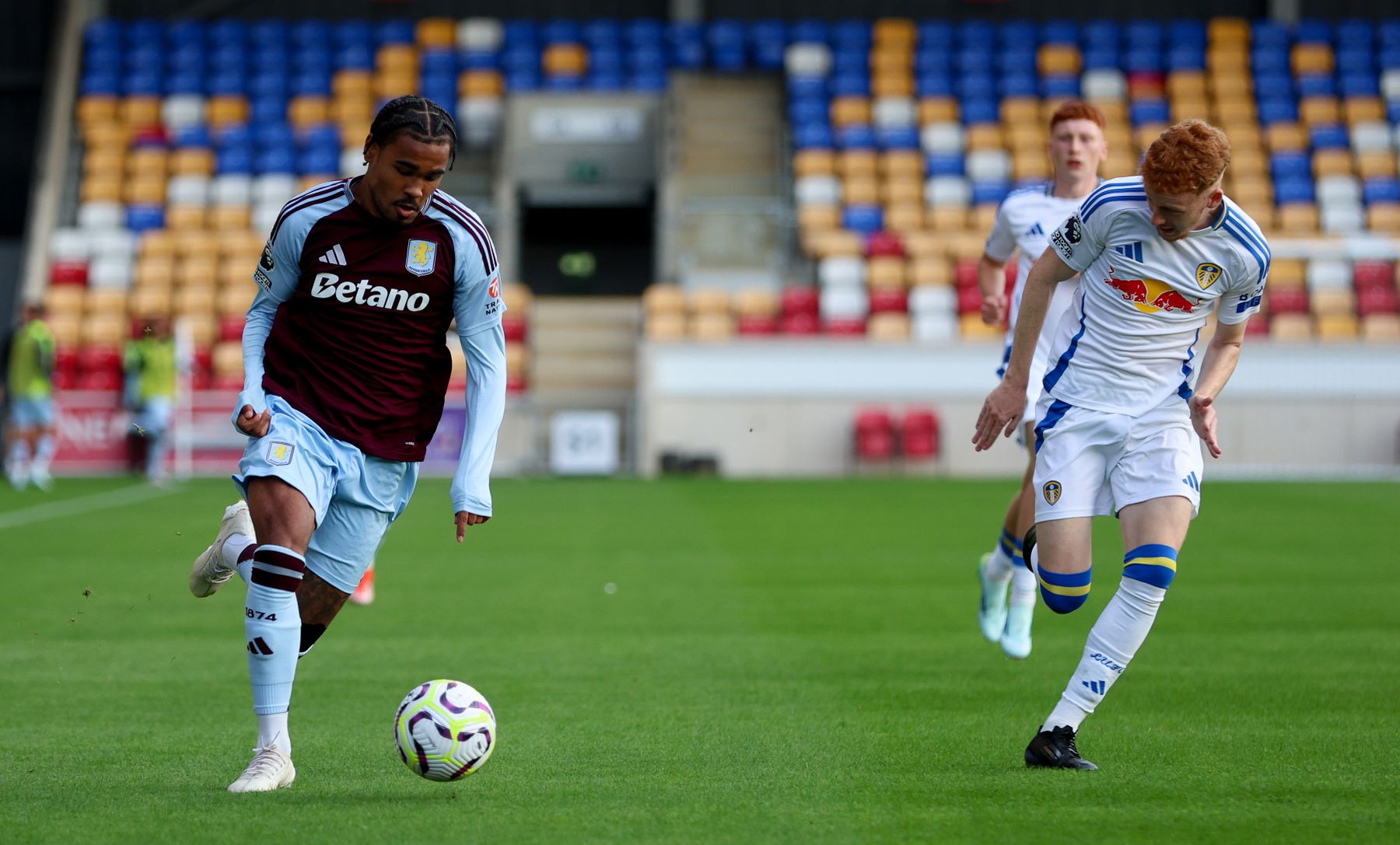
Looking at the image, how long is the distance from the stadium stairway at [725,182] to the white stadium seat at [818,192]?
→ 18.2 inches

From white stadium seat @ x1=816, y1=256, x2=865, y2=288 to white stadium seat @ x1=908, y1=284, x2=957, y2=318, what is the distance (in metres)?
0.81

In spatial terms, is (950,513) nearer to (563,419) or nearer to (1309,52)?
(563,419)

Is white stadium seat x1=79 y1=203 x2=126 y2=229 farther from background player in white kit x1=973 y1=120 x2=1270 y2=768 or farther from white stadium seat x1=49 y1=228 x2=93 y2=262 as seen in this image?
background player in white kit x1=973 y1=120 x2=1270 y2=768

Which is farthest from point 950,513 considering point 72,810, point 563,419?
point 72,810

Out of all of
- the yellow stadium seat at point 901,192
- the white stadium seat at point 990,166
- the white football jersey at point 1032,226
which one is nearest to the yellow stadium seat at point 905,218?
the yellow stadium seat at point 901,192

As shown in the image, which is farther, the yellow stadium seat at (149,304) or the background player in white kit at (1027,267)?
the yellow stadium seat at (149,304)

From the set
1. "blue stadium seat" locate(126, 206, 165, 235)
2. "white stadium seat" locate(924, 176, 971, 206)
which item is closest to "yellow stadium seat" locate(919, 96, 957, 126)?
"white stadium seat" locate(924, 176, 971, 206)

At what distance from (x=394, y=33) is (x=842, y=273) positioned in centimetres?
1030

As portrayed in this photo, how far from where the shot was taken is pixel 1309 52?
27875 mm

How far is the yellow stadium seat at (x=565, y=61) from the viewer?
2773 cm

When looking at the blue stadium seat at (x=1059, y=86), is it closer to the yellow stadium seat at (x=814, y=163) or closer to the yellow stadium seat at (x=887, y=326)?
the yellow stadium seat at (x=814, y=163)

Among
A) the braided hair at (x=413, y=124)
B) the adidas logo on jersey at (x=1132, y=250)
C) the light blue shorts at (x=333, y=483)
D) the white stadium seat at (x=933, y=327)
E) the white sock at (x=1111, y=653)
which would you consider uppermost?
the braided hair at (x=413, y=124)

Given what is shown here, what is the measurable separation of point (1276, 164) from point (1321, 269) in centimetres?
316

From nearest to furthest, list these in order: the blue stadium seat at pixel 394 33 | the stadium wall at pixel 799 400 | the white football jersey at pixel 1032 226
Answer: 1. the white football jersey at pixel 1032 226
2. the stadium wall at pixel 799 400
3. the blue stadium seat at pixel 394 33
